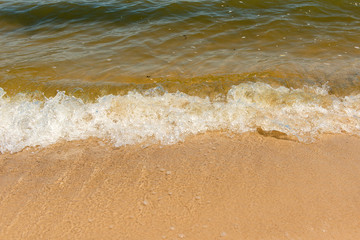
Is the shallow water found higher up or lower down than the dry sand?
higher up

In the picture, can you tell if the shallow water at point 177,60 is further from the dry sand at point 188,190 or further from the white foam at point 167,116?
the dry sand at point 188,190

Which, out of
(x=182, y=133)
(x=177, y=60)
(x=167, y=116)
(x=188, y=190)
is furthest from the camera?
(x=177, y=60)

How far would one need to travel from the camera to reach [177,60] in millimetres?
5148

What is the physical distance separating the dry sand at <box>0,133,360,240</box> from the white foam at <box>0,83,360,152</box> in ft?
0.59

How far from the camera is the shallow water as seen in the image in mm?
A: 3447

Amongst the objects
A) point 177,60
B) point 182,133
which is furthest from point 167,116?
point 177,60

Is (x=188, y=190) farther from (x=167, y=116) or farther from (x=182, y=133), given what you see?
(x=167, y=116)

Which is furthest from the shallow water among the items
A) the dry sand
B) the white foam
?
the dry sand

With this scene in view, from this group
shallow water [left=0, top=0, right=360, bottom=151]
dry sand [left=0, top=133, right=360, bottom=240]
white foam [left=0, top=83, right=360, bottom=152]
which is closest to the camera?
dry sand [left=0, top=133, right=360, bottom=240]

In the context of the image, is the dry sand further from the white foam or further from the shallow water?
the shallow water

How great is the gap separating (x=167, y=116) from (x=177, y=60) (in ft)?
6.24

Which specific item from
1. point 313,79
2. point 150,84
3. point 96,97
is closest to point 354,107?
point 313,79

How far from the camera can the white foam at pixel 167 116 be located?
3254mm

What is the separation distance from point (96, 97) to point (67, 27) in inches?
141
